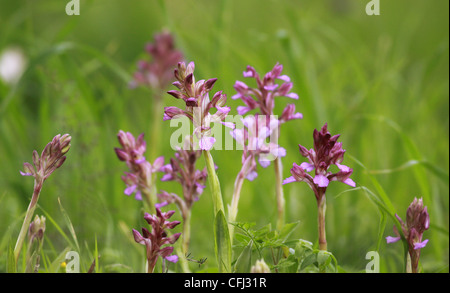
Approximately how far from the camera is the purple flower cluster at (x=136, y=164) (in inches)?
50.7

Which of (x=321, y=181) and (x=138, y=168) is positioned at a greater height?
(x=138, y=168)

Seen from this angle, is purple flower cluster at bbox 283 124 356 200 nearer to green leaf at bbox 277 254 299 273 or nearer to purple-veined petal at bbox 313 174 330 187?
purple-veined petal at bbox 313 174 330 187

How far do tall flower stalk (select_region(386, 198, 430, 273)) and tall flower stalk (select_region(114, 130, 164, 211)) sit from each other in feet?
1.83

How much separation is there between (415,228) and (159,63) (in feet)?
6.08

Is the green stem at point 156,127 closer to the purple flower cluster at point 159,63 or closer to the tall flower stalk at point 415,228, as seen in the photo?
the purple flower cluster at point 159,63

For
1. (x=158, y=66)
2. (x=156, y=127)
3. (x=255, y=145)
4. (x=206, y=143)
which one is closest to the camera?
(x=206, y=143)

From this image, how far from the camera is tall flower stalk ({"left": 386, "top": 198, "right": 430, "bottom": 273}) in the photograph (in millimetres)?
1171

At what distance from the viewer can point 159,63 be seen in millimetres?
2787

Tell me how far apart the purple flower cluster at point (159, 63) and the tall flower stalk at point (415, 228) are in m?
1.76

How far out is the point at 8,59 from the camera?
347 cm

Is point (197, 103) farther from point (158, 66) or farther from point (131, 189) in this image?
point (158, 66)

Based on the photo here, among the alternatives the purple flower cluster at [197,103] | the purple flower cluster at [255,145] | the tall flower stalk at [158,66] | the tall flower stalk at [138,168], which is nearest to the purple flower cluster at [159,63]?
the tall flower stalk at [158,66]

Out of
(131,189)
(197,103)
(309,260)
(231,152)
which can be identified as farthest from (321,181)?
(231,152)
